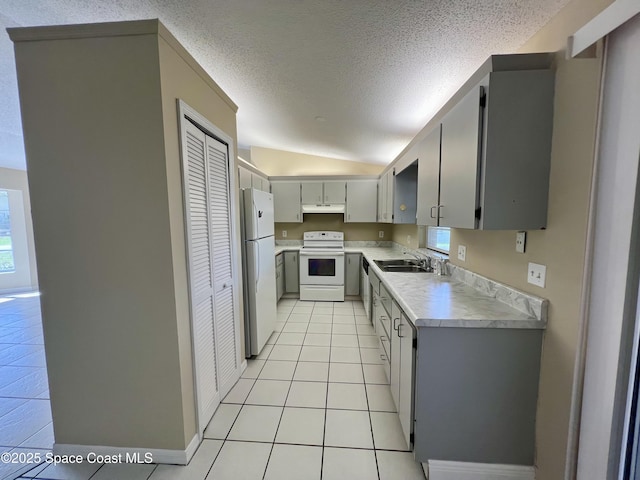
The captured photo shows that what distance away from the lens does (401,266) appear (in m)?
2.84

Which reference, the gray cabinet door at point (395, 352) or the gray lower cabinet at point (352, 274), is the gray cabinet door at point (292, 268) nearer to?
the gray lower cabinet at point (352, 274)

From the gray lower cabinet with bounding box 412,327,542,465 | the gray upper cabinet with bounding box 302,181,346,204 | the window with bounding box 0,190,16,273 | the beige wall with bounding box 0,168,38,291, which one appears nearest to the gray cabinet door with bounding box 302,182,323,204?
the gray upper cabinet with bounding box 302,181,346,204

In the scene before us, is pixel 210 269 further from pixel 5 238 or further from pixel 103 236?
pixel 5 238

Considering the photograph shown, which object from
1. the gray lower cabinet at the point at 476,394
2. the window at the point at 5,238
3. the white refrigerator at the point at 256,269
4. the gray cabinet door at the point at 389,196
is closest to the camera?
the gray lower cabinet at the point at 476,394

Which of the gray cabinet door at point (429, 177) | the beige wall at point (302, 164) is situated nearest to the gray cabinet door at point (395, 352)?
the gray cabinet door at point (429, 177)

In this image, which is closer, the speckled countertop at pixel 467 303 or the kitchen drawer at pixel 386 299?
the speckled countertop at pixel 467 303

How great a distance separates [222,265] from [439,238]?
235cm

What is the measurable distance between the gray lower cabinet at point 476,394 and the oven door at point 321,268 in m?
2.85

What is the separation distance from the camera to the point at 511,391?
4.22 feet

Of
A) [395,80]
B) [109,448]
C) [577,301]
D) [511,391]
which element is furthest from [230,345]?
[395,80]

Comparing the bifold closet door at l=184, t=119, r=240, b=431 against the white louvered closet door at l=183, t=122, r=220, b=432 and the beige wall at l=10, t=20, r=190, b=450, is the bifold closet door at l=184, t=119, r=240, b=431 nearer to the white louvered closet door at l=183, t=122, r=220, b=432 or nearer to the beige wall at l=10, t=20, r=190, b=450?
the white louvered closet door at l=183, t=122, r=220, b=432

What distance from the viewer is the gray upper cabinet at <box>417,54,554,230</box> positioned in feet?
3.83

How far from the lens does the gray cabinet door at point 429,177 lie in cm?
173

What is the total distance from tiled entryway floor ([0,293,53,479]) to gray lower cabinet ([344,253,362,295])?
347 cm
